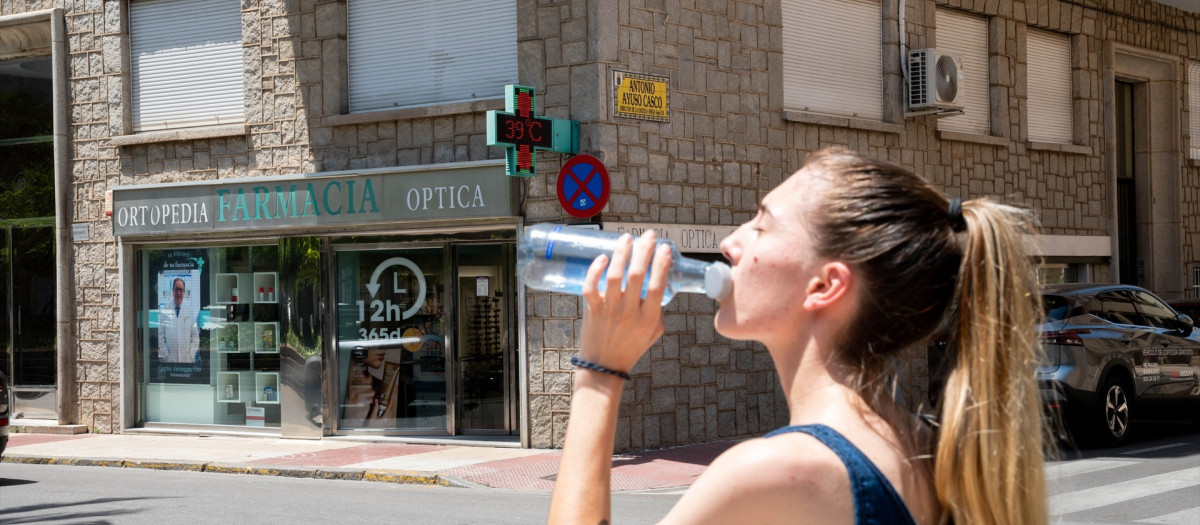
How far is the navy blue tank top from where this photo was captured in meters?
1.58

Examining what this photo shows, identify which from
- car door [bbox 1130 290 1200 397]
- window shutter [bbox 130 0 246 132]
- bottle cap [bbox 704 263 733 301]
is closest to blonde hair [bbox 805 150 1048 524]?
bottle cap [bbox 704 263 733 301]

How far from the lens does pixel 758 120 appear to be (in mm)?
14797

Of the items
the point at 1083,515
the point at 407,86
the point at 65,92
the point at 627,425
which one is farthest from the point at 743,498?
the point at 65,92

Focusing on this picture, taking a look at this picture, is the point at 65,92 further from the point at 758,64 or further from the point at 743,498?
the point at 743,498

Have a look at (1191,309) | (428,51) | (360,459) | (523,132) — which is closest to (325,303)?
(360,459)

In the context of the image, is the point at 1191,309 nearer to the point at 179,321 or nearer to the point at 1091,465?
the point at 1091,465

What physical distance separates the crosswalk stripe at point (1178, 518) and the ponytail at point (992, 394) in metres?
7.25

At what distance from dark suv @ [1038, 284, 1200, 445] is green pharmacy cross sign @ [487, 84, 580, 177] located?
16.7ft

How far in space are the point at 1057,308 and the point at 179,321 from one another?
11.0m

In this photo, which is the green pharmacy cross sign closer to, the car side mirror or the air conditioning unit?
the air conditioning unit

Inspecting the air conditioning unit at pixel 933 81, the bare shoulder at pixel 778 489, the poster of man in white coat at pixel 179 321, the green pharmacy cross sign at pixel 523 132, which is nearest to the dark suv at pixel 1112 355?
the air conditioning unit at pixel 933 81

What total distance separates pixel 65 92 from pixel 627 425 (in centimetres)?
939

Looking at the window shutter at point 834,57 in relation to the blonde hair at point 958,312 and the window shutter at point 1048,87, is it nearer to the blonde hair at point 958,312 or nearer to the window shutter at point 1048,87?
the window shutter at point 1048,87

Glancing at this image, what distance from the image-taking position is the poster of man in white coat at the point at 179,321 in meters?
16.3
